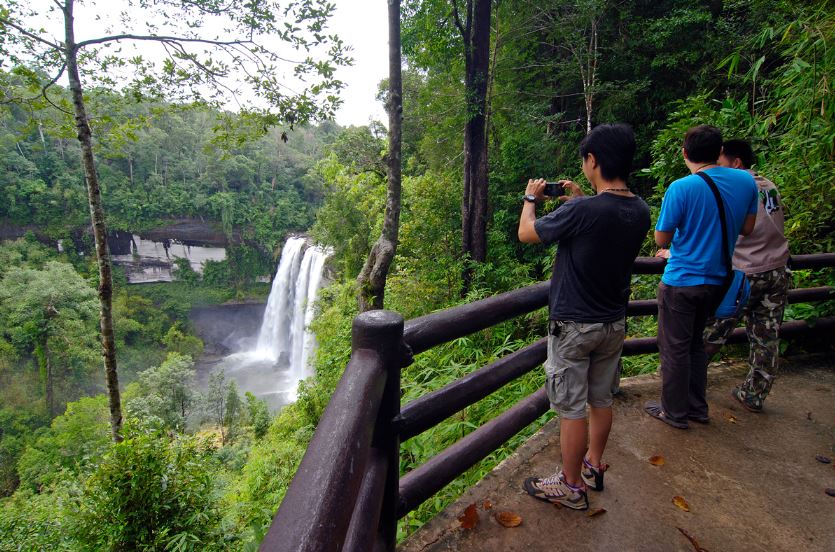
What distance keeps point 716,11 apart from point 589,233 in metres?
11.0

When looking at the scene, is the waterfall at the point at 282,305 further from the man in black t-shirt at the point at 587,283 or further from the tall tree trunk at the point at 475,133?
the man in black t-shirt at the point at 587,283

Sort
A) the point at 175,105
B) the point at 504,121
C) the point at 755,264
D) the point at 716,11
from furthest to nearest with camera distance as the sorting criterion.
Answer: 1. the point at 504,121
2. the point at 716,11
3. the point at 175,105
4. the point at 755,264

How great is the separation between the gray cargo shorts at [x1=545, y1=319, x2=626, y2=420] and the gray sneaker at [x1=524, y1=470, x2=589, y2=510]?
1.08ft

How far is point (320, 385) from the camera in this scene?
916 cm

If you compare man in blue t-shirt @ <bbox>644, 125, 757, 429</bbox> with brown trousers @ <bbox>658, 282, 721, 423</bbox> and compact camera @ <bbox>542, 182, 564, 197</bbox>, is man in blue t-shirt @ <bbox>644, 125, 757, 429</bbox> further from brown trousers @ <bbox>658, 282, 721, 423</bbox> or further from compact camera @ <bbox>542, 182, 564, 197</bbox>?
compact camera @ <bbox>542, 182, 564, 197</bbox>

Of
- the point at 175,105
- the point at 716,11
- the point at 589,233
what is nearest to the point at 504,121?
the point at 716,11

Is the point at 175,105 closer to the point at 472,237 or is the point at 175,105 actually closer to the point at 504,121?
the point at 472,237

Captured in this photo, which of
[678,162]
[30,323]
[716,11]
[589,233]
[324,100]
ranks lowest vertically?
[30,323]

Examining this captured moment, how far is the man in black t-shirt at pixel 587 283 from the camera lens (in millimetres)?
1520

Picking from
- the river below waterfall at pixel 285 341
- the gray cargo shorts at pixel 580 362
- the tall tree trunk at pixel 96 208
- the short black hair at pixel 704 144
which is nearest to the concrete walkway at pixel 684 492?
the gray cargo shorts at pixel 580 362

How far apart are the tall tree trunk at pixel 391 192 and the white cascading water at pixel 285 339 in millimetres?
14871

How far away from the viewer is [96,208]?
278 inches

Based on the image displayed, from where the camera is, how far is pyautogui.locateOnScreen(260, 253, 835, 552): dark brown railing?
64cm

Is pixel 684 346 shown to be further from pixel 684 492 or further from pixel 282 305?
pixel 282 305
